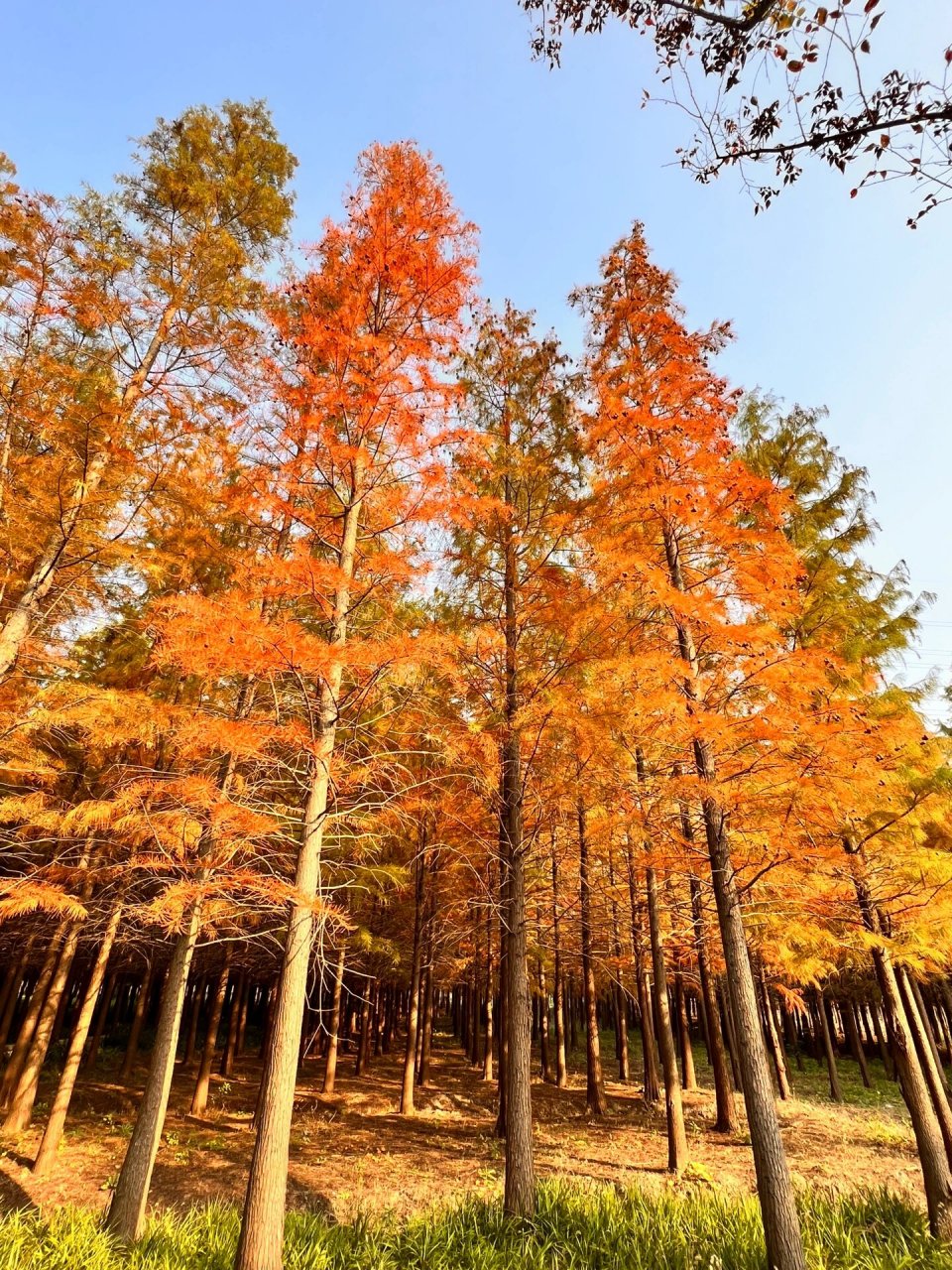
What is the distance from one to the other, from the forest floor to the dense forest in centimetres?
67

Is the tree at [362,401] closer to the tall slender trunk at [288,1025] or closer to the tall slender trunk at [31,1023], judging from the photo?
the tall slender trunk at [288,1025]

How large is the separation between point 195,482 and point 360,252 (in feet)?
14.8

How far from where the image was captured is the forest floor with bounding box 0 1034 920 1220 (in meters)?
10.3

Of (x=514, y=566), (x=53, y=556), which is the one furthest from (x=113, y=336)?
(x=514, y=566)

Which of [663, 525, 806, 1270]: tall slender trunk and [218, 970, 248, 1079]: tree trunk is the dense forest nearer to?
[663, 525, 806, 1270]: tall slender trunk

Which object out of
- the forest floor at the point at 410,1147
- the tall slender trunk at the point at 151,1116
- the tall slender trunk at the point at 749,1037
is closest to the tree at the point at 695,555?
the tall slender trunk at the point at 749,1037

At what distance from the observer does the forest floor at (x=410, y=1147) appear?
406 inches

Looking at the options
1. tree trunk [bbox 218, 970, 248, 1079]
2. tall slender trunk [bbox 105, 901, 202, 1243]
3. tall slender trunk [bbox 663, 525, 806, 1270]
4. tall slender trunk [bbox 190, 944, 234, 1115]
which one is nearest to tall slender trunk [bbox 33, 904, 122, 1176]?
tall slender trunk [bbox 105, 901, 202, 1243]

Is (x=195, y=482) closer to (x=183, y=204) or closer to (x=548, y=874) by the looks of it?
(x=183, y=204)

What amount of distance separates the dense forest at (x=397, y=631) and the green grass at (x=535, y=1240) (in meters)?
0.19

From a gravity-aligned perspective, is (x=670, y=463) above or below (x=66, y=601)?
above

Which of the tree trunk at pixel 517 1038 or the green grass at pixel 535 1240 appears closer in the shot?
the green grass at pixel 535 1240

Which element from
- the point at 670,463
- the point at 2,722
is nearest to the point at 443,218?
the point at 670,463

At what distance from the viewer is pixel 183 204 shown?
34.7 ft
